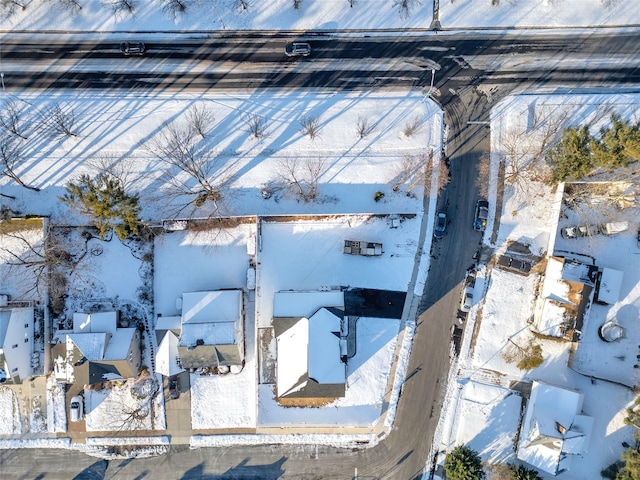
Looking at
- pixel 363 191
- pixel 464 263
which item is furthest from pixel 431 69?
pixel 464 263

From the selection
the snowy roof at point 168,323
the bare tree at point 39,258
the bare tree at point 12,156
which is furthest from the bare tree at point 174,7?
the snowy roof at point 168,323

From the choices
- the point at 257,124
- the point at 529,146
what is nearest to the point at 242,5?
the point at 257,124

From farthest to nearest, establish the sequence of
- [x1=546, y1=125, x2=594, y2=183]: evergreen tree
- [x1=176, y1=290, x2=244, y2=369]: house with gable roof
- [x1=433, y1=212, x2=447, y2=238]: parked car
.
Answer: [x1=433, y1=212, x2=447, y2=238]: parked car → [x1=176, y1=290, x2=244, y2=369]: house with gable roof → [x1=546, y1=125, x2=594, y2=183]: evergreen tree

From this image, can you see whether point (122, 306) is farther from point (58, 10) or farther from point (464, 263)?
point (464, 263)

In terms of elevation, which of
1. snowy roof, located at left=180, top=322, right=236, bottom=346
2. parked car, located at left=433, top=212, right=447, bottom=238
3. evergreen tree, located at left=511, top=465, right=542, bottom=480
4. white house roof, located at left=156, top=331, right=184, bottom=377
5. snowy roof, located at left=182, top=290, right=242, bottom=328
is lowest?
evergreen tree, located at left=511, top=465, right=542, bottom=480

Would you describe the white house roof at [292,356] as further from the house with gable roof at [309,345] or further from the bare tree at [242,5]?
the bare tree at [242,5]

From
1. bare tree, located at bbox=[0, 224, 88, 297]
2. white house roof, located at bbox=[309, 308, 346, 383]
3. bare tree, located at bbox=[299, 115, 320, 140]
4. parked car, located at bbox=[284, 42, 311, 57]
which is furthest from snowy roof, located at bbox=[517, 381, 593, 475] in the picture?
bare tree, located at bbox=[0, 224, 88, 297]

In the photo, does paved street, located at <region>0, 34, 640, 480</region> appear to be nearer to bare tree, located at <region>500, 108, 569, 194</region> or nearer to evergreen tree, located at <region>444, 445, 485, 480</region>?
bare tree, located at <region>500, 108, 569, 194</region>
